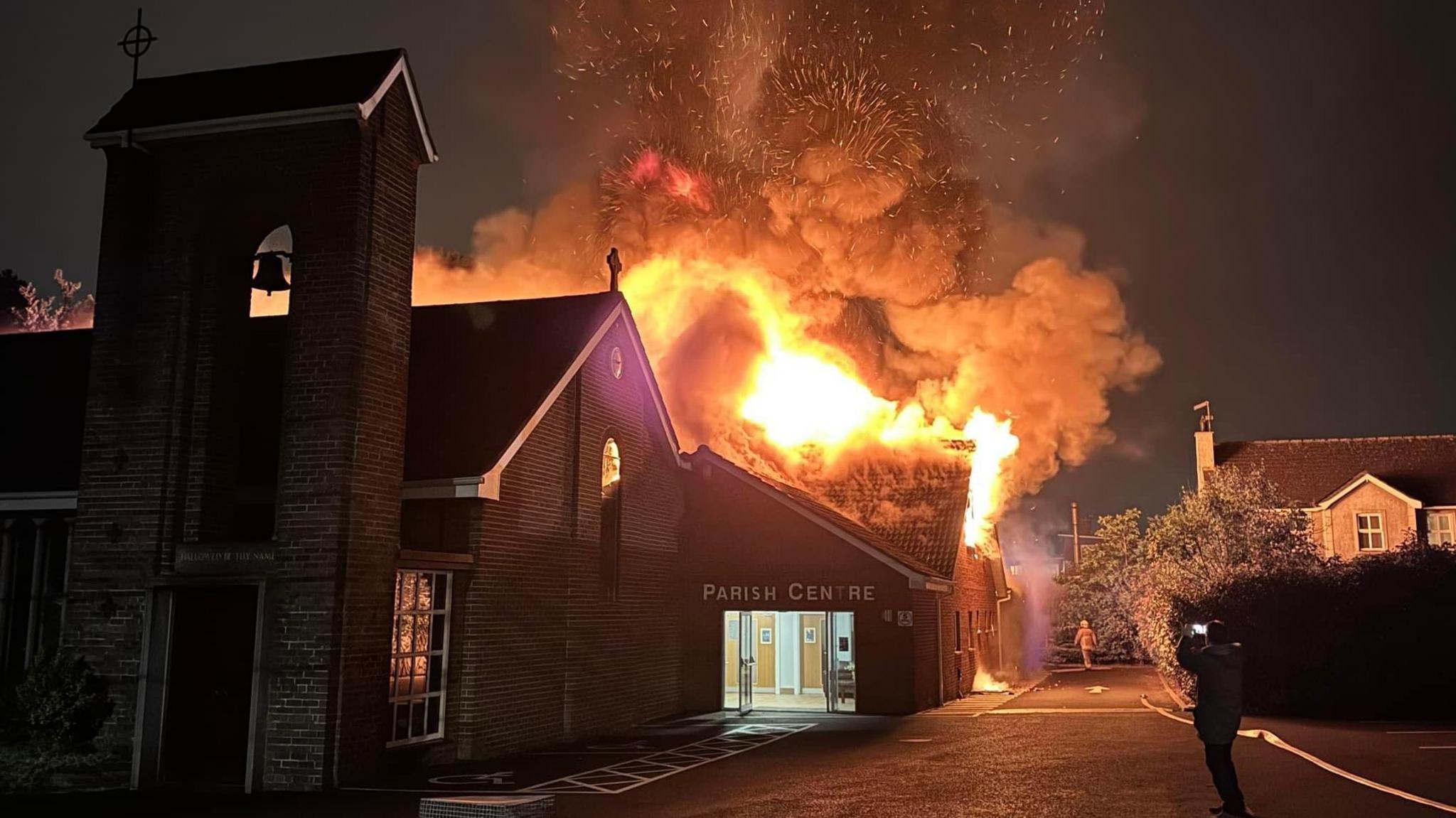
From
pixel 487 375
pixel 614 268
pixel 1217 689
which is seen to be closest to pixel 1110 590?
pixel 614 268

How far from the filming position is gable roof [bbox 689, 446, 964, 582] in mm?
24984

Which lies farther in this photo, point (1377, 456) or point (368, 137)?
point (1377, 456)

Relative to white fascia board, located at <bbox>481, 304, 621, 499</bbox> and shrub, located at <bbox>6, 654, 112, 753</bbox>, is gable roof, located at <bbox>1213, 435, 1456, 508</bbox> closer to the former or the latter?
white fascia board, located at <bbox>481, 304, 621, 499</bbox>

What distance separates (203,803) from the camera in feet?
40.9

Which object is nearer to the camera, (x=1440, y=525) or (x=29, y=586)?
(x=29, y=586)

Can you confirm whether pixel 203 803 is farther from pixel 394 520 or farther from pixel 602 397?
pixel 602 397

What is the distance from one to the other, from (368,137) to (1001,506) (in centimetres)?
2522

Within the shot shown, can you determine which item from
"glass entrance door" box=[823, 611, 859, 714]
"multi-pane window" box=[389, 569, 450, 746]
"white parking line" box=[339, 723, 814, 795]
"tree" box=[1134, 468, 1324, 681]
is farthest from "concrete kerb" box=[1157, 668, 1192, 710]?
"multi-pane window" box=[389, 569, 450, 746]

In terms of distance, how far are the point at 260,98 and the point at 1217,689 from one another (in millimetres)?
13086

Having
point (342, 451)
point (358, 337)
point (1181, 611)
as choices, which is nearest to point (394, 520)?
point (342, 451)

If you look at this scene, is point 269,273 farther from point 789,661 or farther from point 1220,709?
point 789,661

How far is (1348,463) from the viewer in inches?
2028

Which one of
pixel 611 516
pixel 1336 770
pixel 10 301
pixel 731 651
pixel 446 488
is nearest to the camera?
Result: pixel 1336 770

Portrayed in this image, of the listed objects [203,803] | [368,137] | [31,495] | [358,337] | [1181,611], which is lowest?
[203,803]
